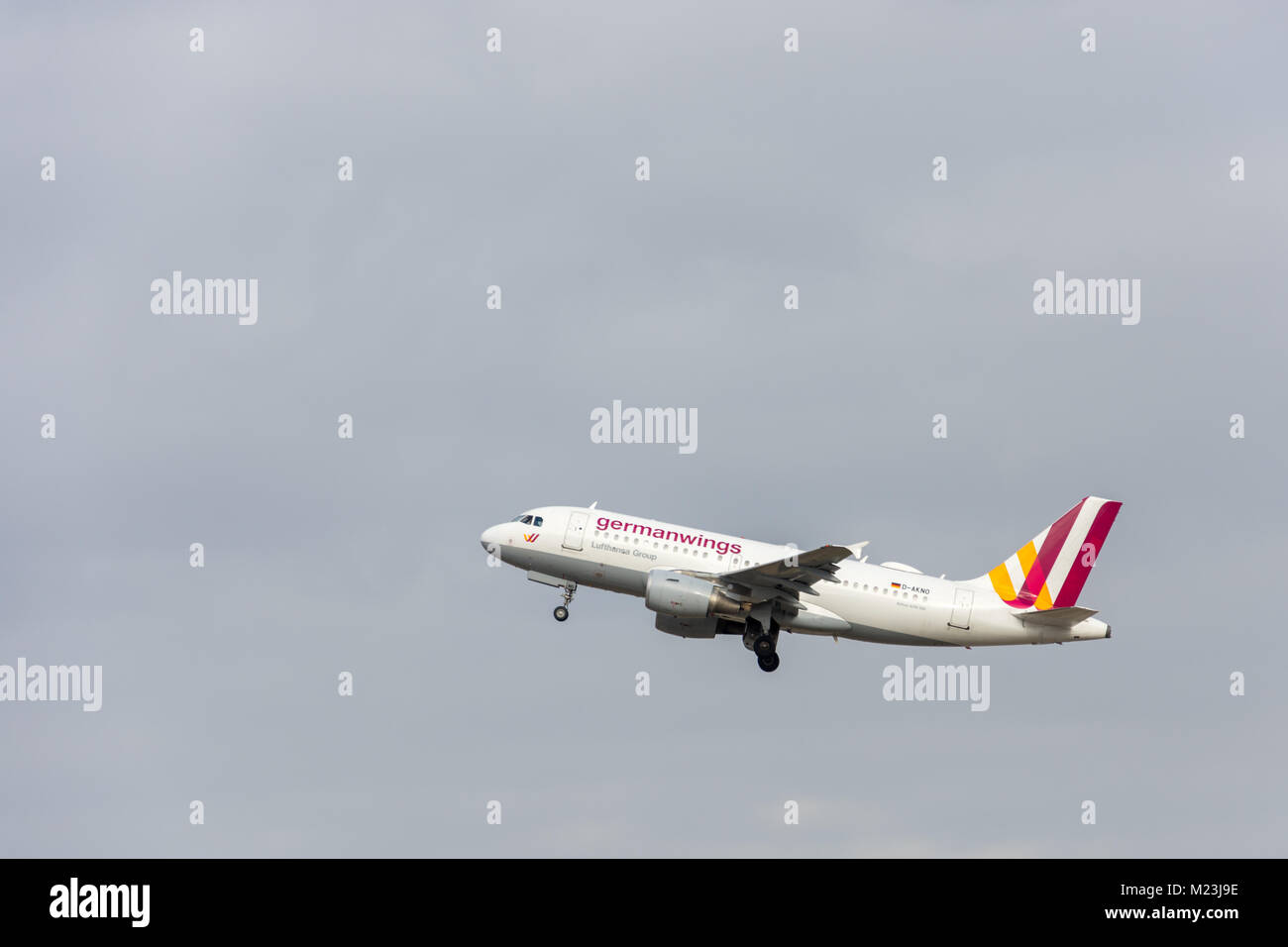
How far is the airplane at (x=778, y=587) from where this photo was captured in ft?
239

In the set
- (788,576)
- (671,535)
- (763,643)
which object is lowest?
(763,643)

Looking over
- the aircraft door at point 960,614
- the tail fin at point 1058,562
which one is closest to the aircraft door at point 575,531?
the aircraft door at point 960,614

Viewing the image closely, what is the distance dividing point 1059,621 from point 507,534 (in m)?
25.1

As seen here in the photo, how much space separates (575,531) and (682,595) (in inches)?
239

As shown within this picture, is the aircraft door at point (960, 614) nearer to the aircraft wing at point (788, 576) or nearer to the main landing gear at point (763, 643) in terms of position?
the aircraft wing at point (788, 576)

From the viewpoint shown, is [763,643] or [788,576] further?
[763,643]

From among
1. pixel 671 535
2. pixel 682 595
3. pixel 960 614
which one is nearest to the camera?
pixel 682 595

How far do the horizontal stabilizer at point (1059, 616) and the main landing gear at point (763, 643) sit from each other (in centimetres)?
1106

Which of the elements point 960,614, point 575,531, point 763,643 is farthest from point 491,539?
point 960,614

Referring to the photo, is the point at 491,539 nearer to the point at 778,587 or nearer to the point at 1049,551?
the point at 778,587

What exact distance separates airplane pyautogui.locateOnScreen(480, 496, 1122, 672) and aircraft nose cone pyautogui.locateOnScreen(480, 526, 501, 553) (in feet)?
A: 1.45

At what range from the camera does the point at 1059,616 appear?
238 feet
